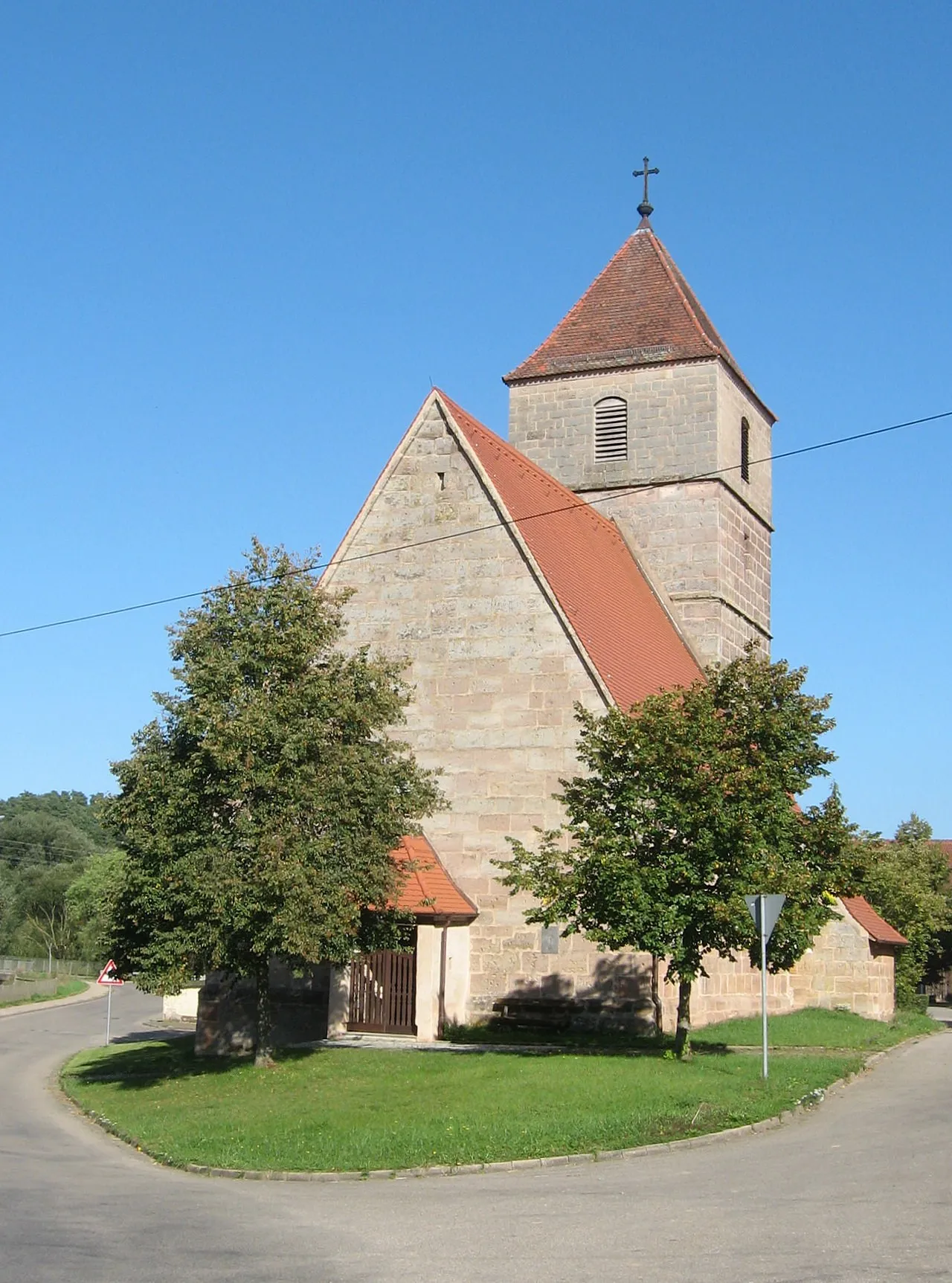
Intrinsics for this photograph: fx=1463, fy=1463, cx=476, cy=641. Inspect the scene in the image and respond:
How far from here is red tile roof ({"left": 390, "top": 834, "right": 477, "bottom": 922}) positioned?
21.5 m

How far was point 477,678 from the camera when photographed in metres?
24.0

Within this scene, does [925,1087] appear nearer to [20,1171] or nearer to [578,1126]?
[578,1126]

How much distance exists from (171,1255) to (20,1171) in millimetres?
5673

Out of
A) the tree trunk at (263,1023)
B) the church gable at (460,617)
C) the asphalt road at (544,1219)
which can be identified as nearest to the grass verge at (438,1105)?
the tree trunk at (263,1023)

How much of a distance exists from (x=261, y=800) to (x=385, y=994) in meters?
5.19

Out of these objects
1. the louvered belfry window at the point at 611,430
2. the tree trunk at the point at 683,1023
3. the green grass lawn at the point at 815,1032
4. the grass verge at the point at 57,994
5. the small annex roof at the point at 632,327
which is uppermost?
the small annex roof at the point at 632,327

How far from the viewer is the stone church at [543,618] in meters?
22.7

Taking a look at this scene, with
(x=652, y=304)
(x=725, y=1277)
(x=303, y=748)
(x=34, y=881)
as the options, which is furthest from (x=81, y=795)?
(x=725, y=1277)

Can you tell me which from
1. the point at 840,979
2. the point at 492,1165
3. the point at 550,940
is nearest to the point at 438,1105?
the point at 492,1165

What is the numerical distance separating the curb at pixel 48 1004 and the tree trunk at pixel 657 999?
102 feet

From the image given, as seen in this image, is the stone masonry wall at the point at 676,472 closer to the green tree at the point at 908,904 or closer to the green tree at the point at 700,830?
the green tree at the point at 908,904

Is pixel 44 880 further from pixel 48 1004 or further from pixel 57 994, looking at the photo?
pixel 48 1004

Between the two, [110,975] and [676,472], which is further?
[676,472]

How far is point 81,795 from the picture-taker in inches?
6299
